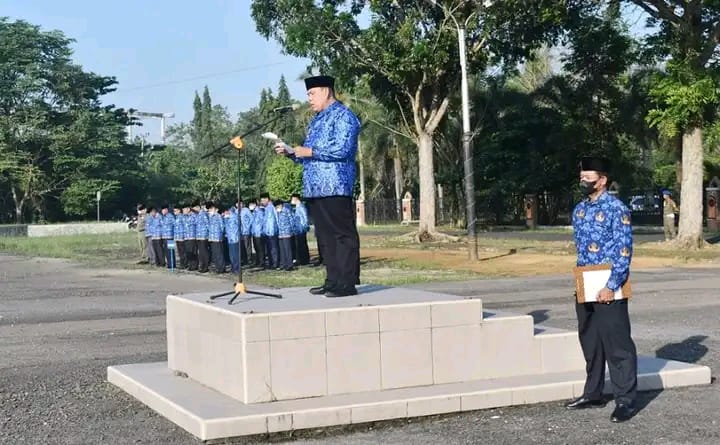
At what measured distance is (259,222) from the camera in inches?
1006

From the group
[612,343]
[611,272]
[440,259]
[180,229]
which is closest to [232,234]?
[180,229]

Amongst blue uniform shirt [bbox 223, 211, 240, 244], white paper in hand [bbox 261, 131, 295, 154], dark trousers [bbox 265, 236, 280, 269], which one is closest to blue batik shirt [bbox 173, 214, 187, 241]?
blue uniform shirt [bbox 223, 211, 240, 244]

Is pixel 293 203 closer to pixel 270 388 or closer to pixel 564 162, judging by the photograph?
pixel 270 388

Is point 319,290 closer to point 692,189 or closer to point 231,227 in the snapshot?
point 231,227

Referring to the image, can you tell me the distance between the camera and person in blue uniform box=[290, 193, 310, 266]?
25797 mm

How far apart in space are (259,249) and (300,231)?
1.18 meters

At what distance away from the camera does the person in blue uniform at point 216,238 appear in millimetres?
25062

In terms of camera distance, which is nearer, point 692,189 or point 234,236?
point 234,236

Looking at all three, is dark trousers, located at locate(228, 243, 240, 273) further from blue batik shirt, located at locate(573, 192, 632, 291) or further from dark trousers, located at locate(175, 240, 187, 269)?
blue batik shirt, located at locate(573, 192, 632, 291)

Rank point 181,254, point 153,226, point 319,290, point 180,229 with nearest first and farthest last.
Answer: point 319,290, point 180,229, point 181,254, point 153,226

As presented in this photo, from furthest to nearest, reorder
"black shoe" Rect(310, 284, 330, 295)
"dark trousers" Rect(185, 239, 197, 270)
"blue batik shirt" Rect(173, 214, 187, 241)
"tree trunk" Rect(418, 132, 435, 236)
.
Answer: "tree trunk" Rect(418, 132, 435, 236) < "blue batik shirt" Rect(173, 214, 187, 241) < "dark trousers" Rect(185, 239, 197, 270) < "black shoe" Rect(310, 284, 330, 295)

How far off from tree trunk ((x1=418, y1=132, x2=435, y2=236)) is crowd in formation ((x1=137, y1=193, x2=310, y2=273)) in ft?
32.1

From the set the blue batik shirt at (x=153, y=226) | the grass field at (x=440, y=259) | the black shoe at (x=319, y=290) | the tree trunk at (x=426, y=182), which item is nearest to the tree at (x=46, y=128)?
the grass field at (x=440, y=259)

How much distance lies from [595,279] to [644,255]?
21594mm
